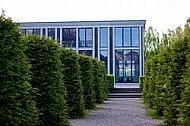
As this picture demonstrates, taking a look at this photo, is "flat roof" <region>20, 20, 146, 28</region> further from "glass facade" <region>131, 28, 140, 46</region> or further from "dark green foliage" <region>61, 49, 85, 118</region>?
"dark green foliage" <region>61, 49, 85, 118</region>

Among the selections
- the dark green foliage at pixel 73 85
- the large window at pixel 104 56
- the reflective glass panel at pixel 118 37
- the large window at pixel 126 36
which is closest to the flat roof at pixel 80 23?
the large window at pixel 126 36

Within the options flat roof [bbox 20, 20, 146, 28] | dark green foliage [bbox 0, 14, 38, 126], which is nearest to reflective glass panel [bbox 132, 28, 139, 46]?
flat roof [bbox 20, 20, 146, 28]

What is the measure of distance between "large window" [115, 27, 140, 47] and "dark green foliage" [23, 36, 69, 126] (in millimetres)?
30821

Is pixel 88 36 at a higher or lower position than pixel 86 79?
higher

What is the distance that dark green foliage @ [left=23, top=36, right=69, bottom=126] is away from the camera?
816 centimetres

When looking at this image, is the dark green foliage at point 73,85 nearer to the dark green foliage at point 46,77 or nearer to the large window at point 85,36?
the dark green foliage at point 46,77

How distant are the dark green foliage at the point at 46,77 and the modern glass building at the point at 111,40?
30.4 m

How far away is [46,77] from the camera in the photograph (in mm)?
8320

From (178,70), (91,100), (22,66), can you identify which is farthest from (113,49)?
(22,66)

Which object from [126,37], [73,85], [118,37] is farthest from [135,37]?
[73,85]

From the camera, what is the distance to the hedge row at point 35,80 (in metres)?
5.81

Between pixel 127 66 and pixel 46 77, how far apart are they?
31.5 meters

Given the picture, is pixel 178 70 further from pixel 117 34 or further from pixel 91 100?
pixel 117 34

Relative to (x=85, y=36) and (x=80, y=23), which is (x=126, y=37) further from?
(x=80, y=23)
